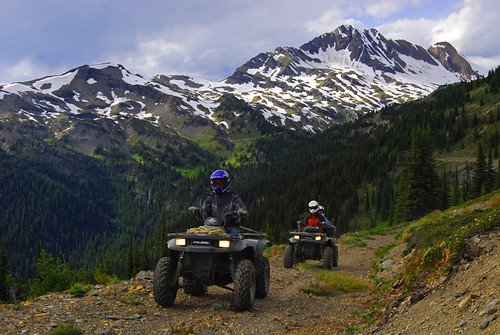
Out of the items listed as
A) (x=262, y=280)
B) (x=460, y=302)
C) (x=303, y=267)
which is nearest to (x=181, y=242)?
(x=262, y=280)

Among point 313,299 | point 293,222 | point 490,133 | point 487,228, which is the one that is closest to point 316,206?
point 293,222

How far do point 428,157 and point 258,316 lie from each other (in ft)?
181

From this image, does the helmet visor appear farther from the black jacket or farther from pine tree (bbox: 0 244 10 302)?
pine tree (bbox: 0 244 10 302)

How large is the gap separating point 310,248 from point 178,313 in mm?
11604

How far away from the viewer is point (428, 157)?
2391 inches

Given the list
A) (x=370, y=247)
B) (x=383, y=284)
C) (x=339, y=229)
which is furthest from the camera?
(x=339, y=229)

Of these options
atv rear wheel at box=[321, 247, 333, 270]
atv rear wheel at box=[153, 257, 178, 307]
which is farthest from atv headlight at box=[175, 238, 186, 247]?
atv rear wheel at box=[321, 247, 333, 270]

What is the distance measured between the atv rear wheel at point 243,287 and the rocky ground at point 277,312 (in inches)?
10.6

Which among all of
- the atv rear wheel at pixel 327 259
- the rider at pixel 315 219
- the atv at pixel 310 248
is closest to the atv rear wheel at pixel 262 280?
the atv at pixel 310 248

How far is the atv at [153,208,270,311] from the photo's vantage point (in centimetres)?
1100

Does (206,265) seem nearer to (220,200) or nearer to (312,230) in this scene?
(220,200)

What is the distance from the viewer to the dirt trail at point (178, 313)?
9.66 meters

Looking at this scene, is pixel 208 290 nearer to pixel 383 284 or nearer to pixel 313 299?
pixel 313 299

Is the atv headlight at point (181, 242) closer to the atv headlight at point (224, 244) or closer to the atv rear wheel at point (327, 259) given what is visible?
the atv headlight at point (224, 244)
